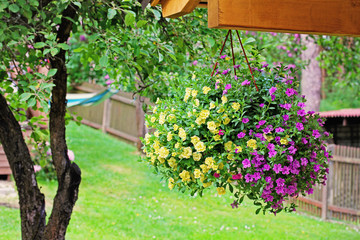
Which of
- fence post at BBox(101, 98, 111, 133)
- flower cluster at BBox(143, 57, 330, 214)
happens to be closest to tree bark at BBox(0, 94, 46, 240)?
flower cluster at BBox(143, 57, 330, 214)

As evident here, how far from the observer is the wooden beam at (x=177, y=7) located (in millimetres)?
1820

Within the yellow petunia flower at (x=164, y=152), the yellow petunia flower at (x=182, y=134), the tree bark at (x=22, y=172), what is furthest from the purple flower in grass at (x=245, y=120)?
the tree bark at (x=22, y=172)

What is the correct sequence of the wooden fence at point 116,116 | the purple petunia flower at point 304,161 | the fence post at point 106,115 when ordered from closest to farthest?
the purple petunia flower at point 304,161
the wooden fence at point 116,116
the fence post at point 106,115

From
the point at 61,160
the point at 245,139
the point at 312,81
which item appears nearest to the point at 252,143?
the point at 245,139

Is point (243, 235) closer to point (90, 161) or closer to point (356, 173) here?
point (356, 173)

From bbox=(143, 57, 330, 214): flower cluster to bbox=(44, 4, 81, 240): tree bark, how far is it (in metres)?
1.41

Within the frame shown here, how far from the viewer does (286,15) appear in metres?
1.73

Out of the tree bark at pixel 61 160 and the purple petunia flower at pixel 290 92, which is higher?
the purple petunia flower at pixel 290 92

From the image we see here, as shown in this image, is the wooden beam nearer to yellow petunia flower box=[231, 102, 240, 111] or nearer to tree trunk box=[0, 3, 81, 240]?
yellow petunia flower box=[231, 102, 240, 111]

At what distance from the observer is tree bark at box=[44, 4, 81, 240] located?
3666 millimetres

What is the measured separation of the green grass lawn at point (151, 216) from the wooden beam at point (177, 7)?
4.27 m

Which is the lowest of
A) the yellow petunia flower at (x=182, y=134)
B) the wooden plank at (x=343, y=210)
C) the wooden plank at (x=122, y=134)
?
the wooden plank at (x=343, y=210)

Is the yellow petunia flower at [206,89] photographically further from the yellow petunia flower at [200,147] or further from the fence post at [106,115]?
the fence post at [106,115]

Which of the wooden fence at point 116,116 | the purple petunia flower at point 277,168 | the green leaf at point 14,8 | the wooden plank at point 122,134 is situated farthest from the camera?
the wooden fence at point 116,116
